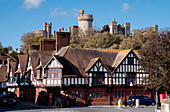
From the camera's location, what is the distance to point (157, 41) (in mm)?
39719

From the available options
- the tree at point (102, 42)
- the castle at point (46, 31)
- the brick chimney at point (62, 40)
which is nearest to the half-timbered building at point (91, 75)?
the brick chimney at point (62, 40)

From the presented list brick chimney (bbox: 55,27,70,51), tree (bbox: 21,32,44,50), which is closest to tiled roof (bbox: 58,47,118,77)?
brick chimney (bbox: 55,27,70,51)

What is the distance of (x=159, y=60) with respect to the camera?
39.0 metres

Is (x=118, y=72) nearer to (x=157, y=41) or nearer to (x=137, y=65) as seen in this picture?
(x=137, y=65)

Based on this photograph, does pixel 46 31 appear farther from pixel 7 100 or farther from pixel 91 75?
pixel 7 100

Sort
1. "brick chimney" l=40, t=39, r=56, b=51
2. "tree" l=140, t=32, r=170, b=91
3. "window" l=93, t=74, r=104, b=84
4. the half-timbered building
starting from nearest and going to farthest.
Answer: "tree" l=140, t=32, r=170, b=91 → the half-timbered building → "window" l=93, t=74, r=104, b=84 → "brick chimney" l=40, t=39, r=56, b=51

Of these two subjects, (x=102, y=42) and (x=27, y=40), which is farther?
(x=27, y=40)

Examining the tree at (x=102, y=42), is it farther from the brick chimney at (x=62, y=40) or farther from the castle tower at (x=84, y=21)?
the castle tower at (x=84, y=21)

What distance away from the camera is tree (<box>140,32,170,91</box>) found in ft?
126

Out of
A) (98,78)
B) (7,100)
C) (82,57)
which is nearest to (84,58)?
(82,57)

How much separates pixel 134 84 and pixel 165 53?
1188 centimetres

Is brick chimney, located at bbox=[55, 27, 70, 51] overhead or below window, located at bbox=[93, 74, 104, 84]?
overhead

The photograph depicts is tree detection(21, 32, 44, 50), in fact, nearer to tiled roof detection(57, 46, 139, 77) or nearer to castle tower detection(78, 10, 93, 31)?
castle tower detection(78, 10, 93, 31)

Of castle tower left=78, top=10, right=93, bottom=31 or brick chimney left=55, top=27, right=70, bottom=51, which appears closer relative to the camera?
brick chimney left=55, top=27, right=70, bottom=51
